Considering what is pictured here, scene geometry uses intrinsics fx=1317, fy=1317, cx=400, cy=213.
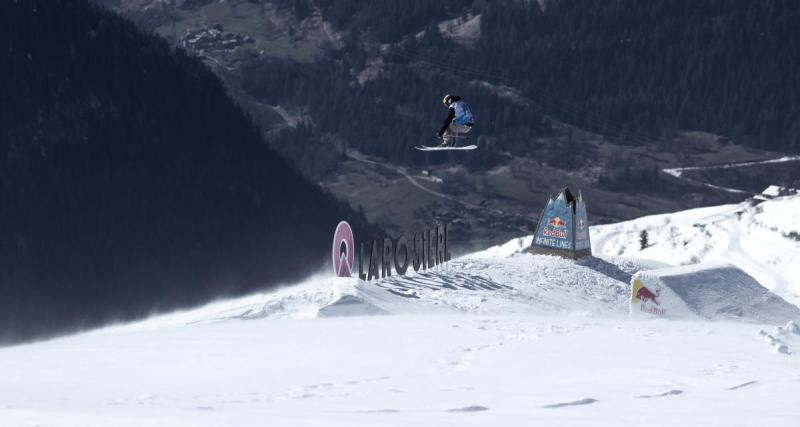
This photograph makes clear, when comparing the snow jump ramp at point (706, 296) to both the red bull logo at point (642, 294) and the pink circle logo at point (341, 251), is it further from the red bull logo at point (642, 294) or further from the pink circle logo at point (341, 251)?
the pink circle logo at point (341, 251)

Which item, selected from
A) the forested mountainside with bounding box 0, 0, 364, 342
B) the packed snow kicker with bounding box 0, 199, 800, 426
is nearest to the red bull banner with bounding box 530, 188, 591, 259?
the packed snow kicker with bounding box 0, 199, 800, 426

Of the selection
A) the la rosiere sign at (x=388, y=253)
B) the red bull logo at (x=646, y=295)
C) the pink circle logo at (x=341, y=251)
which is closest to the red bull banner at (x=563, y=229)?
the la rosiere sign at (x=388, y=253)

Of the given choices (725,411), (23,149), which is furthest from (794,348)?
(23,149)

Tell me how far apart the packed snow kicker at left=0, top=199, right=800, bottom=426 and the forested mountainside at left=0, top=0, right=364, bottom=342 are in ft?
233

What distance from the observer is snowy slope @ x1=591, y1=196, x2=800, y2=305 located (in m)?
111

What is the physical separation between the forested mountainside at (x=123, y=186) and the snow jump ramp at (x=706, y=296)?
75.0 m

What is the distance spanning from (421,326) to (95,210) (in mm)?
103630

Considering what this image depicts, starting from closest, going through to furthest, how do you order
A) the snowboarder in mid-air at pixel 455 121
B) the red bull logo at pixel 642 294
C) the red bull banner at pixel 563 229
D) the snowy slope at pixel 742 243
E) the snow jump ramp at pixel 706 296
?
the snowboarder in mid-air at pixel 455 121 < the red bull logo at pixel 642 294 < the snow jump ramp at pixel 706 296 < the red bull banner at pixel 563 229 < the snowy slope at pixel 742 243

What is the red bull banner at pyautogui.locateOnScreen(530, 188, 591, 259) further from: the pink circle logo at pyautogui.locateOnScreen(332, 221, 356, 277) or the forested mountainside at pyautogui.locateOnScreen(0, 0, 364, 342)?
the forested mountainside at pyautogui.locateOnScreen(0, 0, 364, 342)

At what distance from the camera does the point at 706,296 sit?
73.2m

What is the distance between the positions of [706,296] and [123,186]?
316 ft

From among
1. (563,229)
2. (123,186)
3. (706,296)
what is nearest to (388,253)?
(563,229)

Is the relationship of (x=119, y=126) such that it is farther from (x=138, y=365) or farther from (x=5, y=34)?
(x=138, y=365)

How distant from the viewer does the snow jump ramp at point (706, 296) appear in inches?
2785
